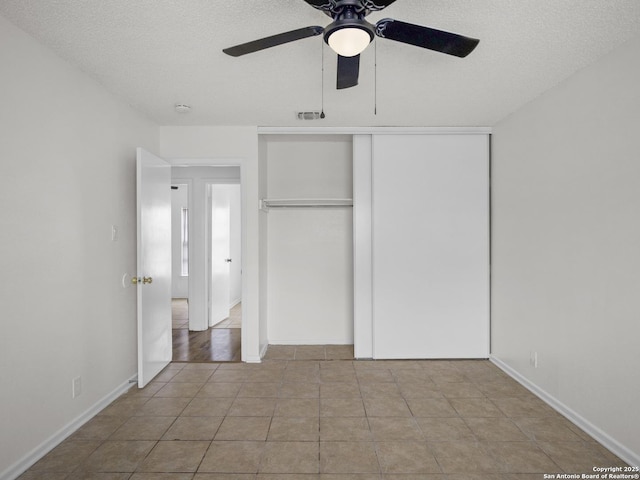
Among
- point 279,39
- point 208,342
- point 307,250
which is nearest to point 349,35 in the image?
point 279,39

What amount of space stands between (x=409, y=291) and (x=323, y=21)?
2.71m

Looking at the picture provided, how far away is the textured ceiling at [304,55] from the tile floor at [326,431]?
2473 mm

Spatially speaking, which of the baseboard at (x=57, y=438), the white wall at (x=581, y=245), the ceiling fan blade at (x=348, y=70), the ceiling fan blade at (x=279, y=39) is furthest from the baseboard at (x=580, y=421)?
the baseboard at (x=57, y=438)

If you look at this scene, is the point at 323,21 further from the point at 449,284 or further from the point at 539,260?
the point at 449,284

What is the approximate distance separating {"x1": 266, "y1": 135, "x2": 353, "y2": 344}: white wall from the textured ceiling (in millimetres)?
933

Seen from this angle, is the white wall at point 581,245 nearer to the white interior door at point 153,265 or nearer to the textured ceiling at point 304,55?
the textured ceiling at point 304,55

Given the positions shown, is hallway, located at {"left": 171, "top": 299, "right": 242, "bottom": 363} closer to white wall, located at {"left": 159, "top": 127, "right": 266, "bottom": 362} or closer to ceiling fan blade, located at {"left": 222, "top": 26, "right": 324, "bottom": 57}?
white wall, located at {"left": 159, "top": 127, "right": 266, "bottom": 362}

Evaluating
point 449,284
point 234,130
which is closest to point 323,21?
point 234,130

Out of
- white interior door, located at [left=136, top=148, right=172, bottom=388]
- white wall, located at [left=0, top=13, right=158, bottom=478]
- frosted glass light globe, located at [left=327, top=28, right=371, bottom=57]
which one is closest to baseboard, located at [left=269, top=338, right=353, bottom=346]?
white interior door, located at [left=136, top=148, right=172, bottom=388]

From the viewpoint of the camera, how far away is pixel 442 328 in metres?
3.95

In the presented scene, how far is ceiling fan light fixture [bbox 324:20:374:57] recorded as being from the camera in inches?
59.9

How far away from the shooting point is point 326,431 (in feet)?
8.38

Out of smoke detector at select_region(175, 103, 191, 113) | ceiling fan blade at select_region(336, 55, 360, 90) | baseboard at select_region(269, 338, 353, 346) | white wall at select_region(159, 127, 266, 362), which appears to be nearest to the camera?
ceiling fan blade at select_region(336, 55, 360, 90)

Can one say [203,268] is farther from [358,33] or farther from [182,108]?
[358,33]
